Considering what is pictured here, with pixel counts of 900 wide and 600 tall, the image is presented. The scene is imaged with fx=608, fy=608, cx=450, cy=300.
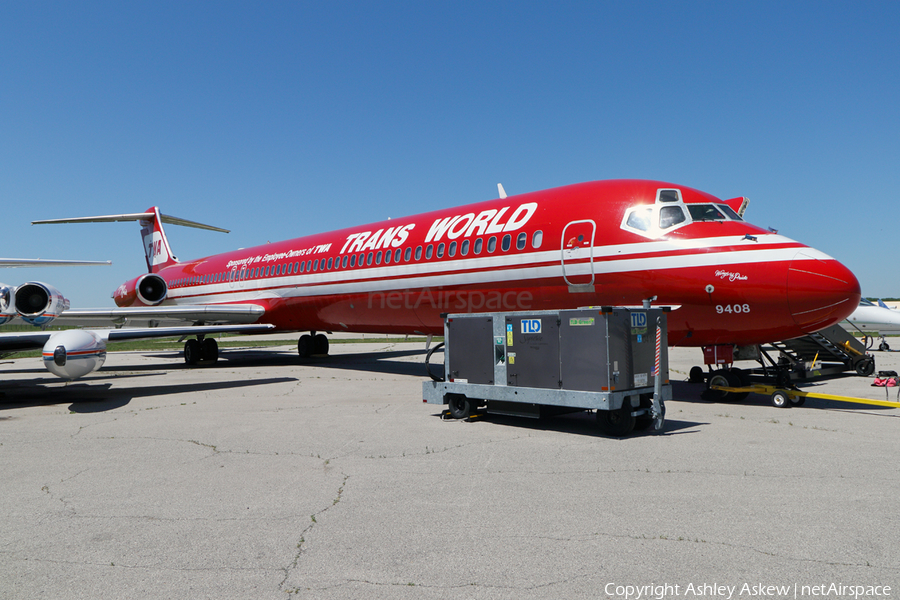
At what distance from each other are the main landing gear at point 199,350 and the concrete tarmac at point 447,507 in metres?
Answer: 11.4

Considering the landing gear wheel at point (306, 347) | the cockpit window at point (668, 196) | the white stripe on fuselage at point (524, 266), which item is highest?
the cockpit window at point (668, 196)

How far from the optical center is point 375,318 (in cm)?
1483

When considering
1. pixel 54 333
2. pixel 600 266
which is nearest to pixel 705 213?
pixel 600 266

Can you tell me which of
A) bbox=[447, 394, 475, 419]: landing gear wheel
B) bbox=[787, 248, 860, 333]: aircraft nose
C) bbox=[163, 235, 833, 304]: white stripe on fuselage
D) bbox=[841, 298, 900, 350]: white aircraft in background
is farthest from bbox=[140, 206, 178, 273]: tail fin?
bbox=[841, 298, 900, 350]: white aircraft in background

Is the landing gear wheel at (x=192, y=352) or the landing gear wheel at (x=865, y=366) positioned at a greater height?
the landing gear wheel at (x=192, y=352)

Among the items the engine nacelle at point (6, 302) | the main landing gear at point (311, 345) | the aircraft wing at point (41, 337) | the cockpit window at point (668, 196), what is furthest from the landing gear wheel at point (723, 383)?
the main landing gear at point (311, 345)

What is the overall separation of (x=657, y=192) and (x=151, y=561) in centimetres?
869

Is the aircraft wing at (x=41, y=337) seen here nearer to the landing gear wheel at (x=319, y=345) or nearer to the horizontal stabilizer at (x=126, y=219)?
the landing gear wheel at (x=319, y=345)

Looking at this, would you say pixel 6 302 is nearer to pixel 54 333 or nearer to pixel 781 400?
pixel 54 333

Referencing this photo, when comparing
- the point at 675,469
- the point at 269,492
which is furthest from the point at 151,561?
the point at 675,469

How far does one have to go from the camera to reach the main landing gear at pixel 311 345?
22781mm

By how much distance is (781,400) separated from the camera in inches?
372

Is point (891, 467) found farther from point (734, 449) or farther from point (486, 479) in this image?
point (486, 479)

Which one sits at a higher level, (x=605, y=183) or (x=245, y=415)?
(x=605, y=183)
